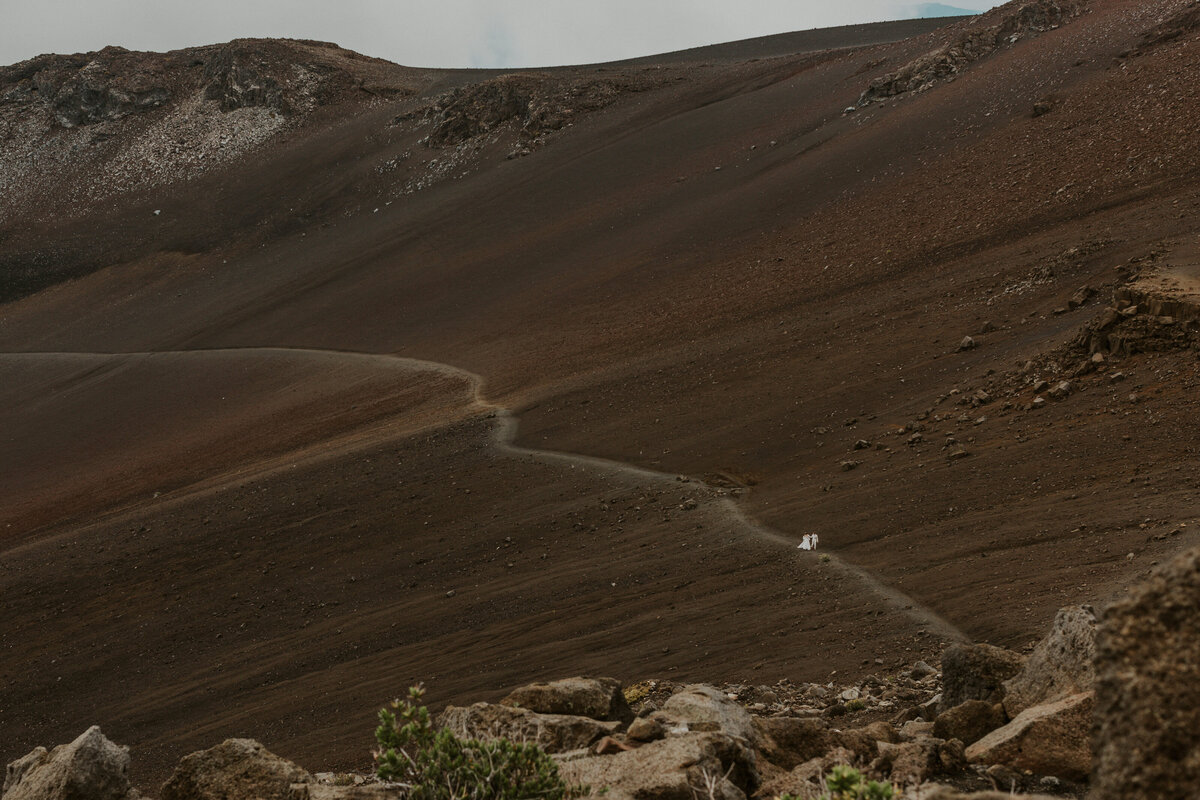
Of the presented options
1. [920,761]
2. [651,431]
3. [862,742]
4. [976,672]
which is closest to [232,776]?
[862,742]

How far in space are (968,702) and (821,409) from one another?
1149 centimetres

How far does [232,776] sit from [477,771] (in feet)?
5.78

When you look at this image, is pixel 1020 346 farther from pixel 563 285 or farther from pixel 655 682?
pixel 563 285

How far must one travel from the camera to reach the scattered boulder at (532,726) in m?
5.03

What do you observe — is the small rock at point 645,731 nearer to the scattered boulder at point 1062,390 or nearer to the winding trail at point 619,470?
the winding trail at point 619,470

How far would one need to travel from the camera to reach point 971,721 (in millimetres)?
5332

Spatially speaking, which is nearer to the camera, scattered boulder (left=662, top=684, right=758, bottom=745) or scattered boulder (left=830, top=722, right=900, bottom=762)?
scattered boulder (left=830, top=722, right=900, bottom=762)

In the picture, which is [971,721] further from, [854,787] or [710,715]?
[854,787]

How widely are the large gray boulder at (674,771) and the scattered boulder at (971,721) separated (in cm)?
143

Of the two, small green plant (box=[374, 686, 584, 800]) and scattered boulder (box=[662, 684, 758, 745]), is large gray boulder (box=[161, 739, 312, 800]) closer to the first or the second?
small green plant (box=[374, 686, 584, 800])

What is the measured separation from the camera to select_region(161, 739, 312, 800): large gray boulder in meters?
5.09

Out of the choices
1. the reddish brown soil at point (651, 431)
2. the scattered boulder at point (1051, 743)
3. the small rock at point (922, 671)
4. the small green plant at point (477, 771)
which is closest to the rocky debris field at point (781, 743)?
the scattered boulder at point (1051, 743)

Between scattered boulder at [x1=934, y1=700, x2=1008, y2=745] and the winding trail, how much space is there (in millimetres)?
3754

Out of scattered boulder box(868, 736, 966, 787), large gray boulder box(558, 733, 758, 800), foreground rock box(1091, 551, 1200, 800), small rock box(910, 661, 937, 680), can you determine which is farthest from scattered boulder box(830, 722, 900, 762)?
small rock box(910, 661, 937, 680)
